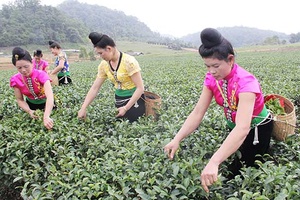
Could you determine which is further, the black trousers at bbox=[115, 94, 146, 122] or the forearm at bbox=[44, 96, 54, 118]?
the black trousers at bbox=[115, 94, 146, 122]

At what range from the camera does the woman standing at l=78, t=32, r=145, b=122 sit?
9.67 ft

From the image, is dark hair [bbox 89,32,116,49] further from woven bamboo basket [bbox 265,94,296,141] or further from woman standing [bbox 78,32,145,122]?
woven bamboo basket [bbox 265,94,296,141]

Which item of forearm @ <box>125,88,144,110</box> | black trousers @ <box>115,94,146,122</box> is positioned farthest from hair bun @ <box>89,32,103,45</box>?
black trousers @ <box>115,94,146,122</box>

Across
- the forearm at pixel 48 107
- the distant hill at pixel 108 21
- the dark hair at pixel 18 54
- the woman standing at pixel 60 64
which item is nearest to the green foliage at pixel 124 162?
the forearm at pixel 48 107

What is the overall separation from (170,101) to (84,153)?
2.09m

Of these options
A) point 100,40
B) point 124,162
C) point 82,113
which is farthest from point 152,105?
point 124,162

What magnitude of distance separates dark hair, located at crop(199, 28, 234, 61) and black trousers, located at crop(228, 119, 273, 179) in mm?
729

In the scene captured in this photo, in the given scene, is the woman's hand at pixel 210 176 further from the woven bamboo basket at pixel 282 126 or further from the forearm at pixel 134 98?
the forearm at pixel 134 98

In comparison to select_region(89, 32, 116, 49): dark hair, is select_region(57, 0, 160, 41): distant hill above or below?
above

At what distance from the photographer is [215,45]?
175 cm

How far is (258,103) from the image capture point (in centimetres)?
204

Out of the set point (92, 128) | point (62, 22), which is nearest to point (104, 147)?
Answer: point (92, 128)

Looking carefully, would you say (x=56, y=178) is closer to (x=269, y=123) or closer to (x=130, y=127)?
(x=130, y=127)

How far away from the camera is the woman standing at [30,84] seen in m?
3.12
